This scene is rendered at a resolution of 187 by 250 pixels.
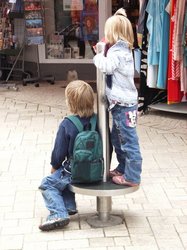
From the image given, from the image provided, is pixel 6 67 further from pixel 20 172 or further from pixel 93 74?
pixel 20 172

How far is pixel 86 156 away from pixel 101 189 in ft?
0.96

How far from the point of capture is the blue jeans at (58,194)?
4703mm

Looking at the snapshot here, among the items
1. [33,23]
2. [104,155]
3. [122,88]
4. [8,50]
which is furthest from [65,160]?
[8,50]

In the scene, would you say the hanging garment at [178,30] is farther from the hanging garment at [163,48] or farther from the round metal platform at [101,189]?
the round metal platform at [101,189]

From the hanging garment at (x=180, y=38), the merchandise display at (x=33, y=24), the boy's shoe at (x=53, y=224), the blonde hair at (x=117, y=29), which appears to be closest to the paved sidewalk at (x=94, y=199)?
the boy's shoe at (x=53, y=224)

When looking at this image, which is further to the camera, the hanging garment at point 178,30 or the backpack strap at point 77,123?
the hanging garment at point 178,30

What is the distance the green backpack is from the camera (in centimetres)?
448

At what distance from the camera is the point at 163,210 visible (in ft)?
16.9

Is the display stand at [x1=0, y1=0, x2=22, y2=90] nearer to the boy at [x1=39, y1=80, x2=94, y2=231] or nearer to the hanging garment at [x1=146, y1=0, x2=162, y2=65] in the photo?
the hanging garment at [x1=146, y1=0, x2=162, y2=65]

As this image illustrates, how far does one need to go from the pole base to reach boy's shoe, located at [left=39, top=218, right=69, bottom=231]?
0.25 metres

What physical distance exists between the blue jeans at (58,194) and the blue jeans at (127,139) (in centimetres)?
46

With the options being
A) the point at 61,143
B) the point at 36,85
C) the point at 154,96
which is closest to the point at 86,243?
the point at 61,143

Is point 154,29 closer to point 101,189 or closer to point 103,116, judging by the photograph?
point 103,116

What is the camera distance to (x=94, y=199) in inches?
213
